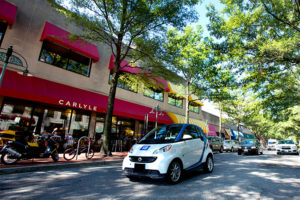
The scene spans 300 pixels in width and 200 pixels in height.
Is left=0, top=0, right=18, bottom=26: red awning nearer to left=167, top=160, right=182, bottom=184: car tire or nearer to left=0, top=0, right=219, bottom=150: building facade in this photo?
left=0, top=0, right=219, bottom=150: building facade

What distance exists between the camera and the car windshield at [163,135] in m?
4.87

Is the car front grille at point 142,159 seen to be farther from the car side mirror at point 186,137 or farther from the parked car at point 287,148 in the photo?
the parked car at point 287,148

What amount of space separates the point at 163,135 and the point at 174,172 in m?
1.22

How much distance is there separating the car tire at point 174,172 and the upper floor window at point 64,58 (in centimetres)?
1019

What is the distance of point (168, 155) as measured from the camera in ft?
13.8

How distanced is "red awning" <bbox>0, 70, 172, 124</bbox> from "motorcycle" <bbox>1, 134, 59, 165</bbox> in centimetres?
271

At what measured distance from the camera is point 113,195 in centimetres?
353

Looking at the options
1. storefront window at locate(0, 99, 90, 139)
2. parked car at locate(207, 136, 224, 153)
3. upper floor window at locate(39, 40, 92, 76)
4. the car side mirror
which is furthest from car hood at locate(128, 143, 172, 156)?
parked car at locate(207, 136, 224, 153)

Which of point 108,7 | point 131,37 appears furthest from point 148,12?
point 108,7

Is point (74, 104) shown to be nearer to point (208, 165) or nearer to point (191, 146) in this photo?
point (191, 146)

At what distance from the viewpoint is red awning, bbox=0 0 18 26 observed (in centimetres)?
813

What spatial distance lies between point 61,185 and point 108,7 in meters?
8.75

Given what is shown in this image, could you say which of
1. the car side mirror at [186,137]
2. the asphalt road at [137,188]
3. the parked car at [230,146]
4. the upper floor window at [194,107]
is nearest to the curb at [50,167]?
the asphalt road at [137,188]

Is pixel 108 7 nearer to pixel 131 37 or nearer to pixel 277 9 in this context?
pixel 131 37
